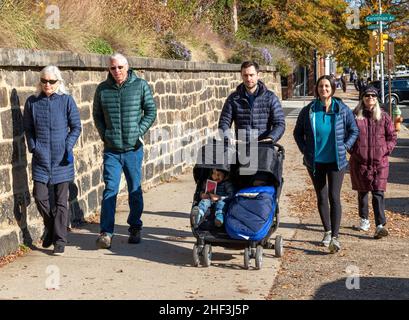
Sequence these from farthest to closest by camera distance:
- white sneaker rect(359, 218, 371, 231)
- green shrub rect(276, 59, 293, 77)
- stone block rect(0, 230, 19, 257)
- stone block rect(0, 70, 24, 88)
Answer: green shrub rect(276, 59, 293, 77) → white sneaker rect(359, 218, 371, 231) → stone block rect(0, 70, 24, 88) → stone block rect(0, 230, 19, 257)

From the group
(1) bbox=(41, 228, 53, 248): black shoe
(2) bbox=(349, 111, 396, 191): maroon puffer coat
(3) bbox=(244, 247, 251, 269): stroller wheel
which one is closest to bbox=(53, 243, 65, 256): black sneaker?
(1) bbox=(41, 228, 53, 248): black shoe

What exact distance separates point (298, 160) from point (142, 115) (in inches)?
360

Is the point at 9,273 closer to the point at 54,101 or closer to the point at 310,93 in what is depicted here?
the point at 54,101

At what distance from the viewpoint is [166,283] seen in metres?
6.73

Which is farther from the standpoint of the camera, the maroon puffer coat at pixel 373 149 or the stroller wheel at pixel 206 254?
the maroon puffer coat at pixel 373 149

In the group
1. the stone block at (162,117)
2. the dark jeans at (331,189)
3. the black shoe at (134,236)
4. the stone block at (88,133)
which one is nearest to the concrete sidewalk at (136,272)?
the black shoe at (134,236)

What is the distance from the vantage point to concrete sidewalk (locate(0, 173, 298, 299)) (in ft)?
20.9

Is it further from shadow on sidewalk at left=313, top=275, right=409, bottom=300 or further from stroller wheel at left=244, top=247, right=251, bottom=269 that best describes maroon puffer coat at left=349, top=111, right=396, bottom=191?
stroller wheel at left=244, top=247, right=251, bottom=269

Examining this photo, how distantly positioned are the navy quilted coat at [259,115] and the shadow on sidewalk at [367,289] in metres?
1.71

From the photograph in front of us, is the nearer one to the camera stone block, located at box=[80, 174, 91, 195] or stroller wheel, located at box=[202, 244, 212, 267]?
stroller wheel, located at box=[202, 244, 212, 267]

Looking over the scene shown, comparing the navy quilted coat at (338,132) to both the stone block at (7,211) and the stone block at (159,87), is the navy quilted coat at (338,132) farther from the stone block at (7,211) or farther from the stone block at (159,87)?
the stone block at (159,87)

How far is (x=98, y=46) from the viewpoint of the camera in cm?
1205

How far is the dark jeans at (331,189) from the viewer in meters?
8.20

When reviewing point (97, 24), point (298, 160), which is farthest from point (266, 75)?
point (97, 24)
